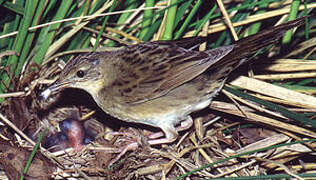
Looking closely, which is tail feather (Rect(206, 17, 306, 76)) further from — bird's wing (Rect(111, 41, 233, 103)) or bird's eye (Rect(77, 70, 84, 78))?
bird's eye (Rect(77, 70, 84, 78))

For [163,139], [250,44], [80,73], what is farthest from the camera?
[163,139]

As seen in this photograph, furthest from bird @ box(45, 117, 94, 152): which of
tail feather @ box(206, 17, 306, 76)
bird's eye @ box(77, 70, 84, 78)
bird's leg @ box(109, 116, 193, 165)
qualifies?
tail feather @ box(206, 17, 306, 76)

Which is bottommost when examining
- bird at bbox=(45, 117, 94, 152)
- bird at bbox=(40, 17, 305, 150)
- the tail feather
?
bird at bbox=(45, 117, 94, 152)

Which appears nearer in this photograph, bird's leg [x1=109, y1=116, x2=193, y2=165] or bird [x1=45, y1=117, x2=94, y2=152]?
bird's leg [x1=109, y1=116, x2=193, y2=165]

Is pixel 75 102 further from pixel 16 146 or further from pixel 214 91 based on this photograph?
pixel 214 91

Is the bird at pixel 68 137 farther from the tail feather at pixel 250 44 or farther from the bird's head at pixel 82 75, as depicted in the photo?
the tail feather at pixel 250 44

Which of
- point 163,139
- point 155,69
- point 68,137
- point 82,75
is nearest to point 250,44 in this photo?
point 155,69

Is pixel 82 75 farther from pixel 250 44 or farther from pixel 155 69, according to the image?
pixel 250 44

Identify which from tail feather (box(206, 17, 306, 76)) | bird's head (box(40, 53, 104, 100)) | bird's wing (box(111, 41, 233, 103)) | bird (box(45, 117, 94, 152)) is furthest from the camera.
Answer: bird (box(45, 117, 94, 152))

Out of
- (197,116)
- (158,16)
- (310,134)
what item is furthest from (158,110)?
(310,134)
